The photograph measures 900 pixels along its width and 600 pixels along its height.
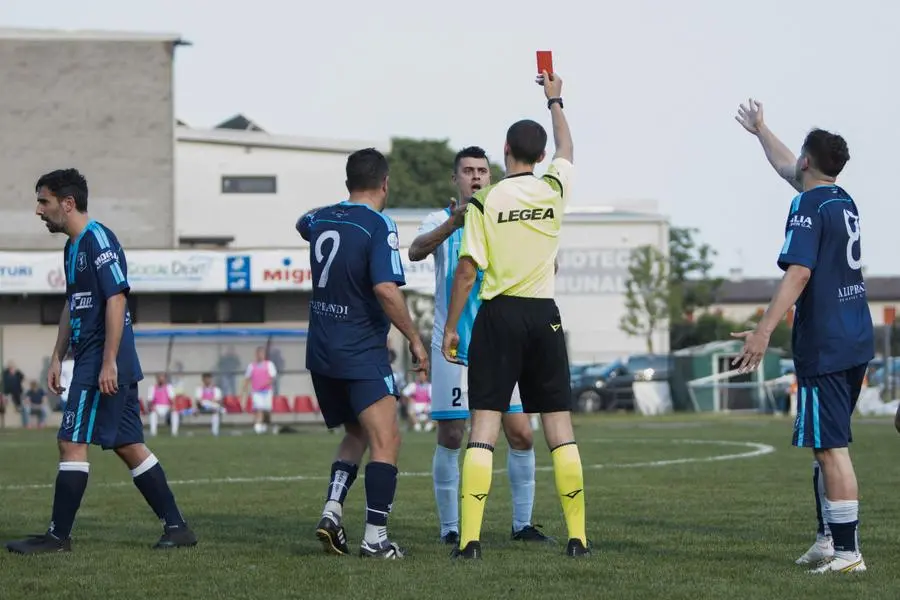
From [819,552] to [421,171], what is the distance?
8841 centimetres

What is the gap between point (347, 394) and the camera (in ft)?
27.6

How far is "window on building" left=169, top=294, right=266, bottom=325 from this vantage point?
44.2 m

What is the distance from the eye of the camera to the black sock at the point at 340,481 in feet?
27.5

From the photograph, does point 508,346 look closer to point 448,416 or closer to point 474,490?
point 474,490

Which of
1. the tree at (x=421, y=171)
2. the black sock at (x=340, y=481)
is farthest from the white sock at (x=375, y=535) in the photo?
the tree at (x=421, y=171)

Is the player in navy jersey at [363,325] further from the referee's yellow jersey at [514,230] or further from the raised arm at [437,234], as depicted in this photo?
the referee's yellow jersey at [514,230]

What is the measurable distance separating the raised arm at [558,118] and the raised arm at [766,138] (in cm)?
109

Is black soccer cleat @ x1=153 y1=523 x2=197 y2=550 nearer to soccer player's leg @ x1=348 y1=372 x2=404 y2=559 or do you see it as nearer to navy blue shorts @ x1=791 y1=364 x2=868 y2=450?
soccer player's leg @ x1=348 y1=372 x2=404 y2=559

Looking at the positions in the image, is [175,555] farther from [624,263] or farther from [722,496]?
[624,263]

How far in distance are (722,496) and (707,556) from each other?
4270 mm

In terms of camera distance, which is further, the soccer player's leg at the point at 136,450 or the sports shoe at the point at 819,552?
the soccer player's leg at the point at 136,450

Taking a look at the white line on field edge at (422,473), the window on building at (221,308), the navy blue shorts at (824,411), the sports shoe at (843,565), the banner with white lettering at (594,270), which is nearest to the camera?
the sports shoe at (843,565)

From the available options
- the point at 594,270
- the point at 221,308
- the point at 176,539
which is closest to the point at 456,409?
the point at 176,539

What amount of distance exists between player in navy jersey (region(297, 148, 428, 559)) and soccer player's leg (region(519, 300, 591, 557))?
63cm
